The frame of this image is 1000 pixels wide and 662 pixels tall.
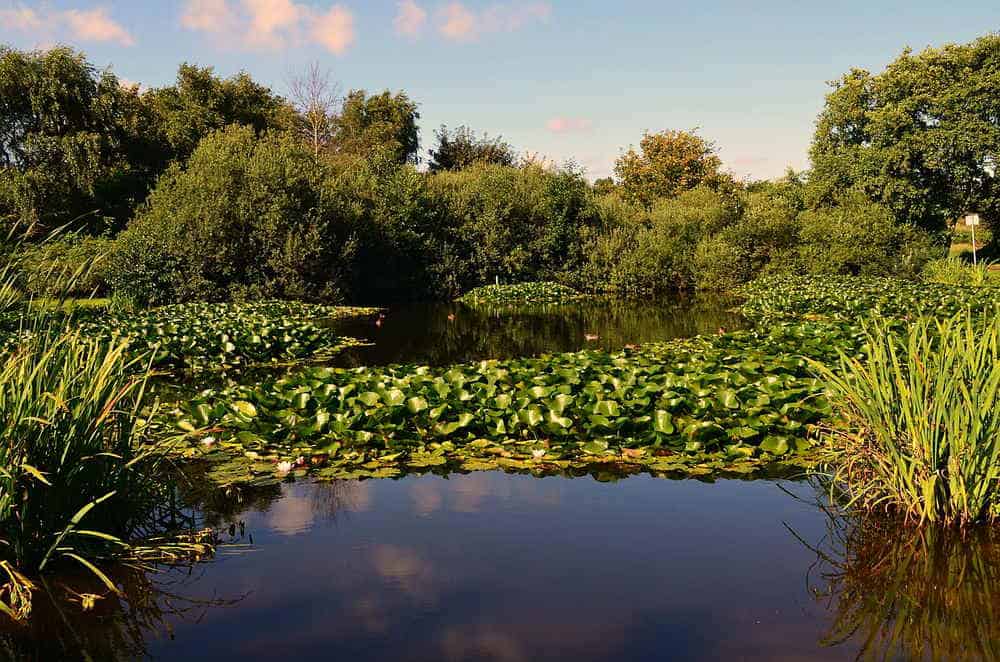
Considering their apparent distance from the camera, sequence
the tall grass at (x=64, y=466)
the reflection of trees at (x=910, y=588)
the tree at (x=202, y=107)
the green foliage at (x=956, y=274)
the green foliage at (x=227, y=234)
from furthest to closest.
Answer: the tree at (x=202, y=107) < the green foliage at (x=227, y=234) < the green foliage at (x=956, y=274) < the tall grass at (x=64, y=466) < the reflection of trees at (x=910, y=588)

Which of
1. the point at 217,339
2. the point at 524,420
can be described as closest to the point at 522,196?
the point at 217,339

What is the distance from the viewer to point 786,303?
20.7 m

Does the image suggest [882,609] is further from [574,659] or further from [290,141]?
[290,141]

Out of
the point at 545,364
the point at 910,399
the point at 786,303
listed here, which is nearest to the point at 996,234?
the point at 786,303

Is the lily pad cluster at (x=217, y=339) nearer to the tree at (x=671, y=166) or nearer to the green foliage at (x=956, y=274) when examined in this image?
the green foliage at (x=956, y=274)

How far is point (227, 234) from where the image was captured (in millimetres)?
23969

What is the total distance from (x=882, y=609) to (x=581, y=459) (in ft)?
10.3

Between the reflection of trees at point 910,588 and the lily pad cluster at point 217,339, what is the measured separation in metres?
9.04

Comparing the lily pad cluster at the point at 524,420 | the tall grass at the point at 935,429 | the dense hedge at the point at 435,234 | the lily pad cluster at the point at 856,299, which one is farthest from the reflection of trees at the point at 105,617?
the dense hedge at the point at 435,234

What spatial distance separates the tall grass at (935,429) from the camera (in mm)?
4867

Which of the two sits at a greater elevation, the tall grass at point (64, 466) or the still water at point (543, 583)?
the tall grass at point (64, 466)

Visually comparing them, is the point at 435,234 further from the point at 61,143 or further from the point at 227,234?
the point at 61,143

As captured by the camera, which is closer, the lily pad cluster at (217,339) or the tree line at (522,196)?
the lily pad cluster at (217,339)

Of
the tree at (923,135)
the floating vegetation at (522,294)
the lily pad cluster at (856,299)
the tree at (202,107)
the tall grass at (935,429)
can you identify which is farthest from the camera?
the tree at (202,107)
